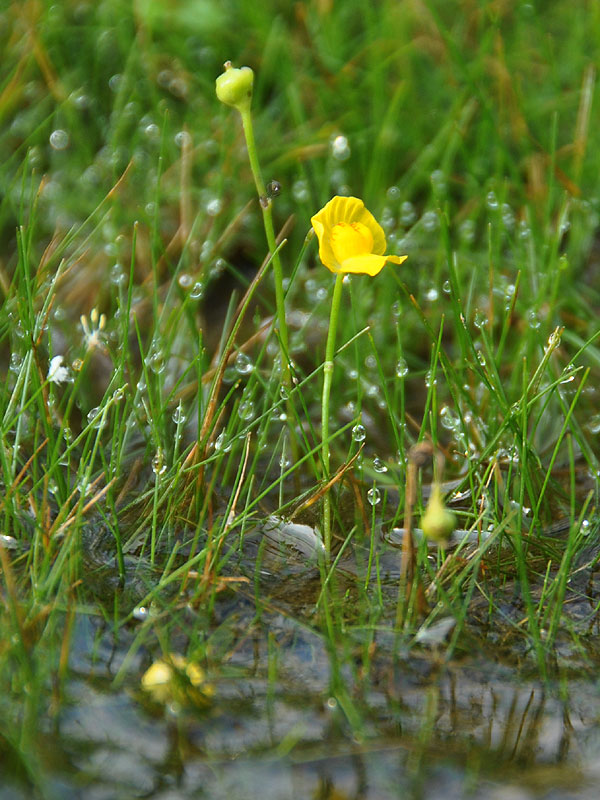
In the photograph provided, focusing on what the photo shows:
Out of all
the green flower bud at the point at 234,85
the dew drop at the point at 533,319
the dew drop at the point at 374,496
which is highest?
the green flower bud at the point at 234,85

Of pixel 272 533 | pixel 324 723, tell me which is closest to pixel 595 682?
pixel 324 723

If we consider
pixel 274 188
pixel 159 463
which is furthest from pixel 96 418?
Answer: pixel 274 188

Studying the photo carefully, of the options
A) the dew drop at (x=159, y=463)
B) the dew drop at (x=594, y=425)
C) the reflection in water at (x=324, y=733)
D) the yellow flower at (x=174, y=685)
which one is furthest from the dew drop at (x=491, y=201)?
the yellow flower at (x=174, y=685)

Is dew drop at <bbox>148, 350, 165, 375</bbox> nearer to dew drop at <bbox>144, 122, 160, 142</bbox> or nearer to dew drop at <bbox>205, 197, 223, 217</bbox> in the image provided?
dew drop at <bbox>205, 197, 223, 217</bbox>

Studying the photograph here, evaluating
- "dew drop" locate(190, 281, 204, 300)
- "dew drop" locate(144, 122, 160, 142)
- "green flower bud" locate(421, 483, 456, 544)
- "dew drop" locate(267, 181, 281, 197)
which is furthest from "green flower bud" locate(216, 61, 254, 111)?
"dew drop" locate(144, 122, 160, 142)

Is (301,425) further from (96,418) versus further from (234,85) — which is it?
(234,85)

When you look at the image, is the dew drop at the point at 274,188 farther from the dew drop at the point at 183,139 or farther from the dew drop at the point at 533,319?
the dew drop at the point at 183,139
